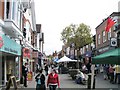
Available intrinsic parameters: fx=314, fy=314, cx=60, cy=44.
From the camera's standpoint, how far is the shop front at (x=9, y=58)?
16.9 meters

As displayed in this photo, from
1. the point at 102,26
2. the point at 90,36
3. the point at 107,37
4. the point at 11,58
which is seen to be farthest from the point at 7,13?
the point at 90,36

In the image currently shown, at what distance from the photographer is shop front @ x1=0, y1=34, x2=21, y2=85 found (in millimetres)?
16855

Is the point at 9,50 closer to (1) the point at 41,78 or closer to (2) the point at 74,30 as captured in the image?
(1) the point at 41,78

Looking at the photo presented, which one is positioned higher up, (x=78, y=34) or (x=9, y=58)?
(x=78, y=34)

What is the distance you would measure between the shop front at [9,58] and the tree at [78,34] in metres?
35.5

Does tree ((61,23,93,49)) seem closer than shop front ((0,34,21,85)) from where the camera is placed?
No

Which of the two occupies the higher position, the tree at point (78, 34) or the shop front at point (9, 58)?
the tree at point (78, 34)

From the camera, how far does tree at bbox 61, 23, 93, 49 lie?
60.3 meters

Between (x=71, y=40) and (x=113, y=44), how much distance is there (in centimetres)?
3897

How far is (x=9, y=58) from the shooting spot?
2292cm

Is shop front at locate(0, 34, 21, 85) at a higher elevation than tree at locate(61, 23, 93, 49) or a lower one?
lower

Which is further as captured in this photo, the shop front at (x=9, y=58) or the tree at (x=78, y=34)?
the tree at (x=78, y=34)

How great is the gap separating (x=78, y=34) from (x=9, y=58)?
38.8m

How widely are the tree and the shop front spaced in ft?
116
